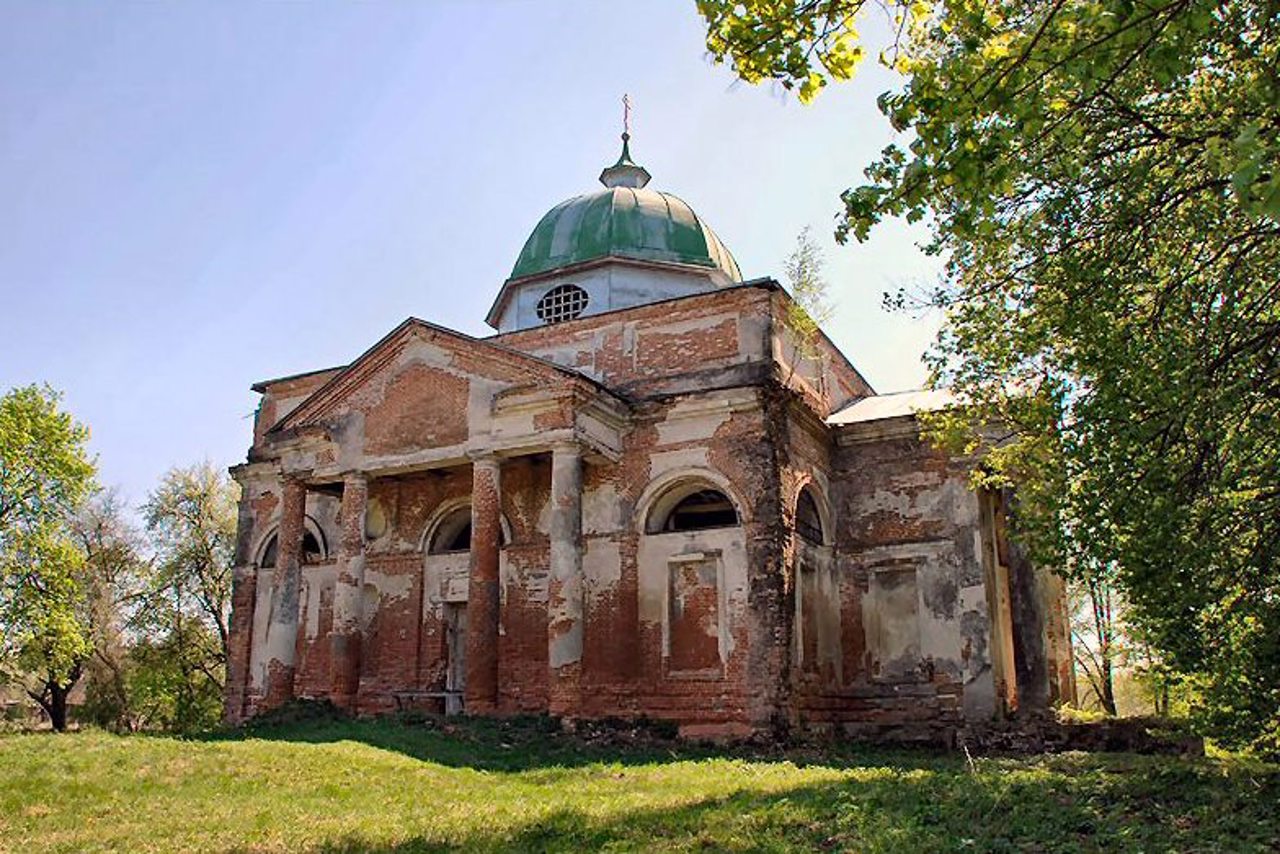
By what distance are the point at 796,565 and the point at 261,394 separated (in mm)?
13218

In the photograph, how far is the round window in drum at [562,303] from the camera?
922 inches

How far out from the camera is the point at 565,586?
1730 cm

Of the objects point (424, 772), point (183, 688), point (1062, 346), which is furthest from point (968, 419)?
Result: point (183, 688)

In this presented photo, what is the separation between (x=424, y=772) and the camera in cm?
1271

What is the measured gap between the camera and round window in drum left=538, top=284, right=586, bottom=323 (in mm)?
23422

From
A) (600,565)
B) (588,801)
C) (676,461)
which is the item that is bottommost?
(588,801)

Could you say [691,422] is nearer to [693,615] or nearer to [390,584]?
[693,615]

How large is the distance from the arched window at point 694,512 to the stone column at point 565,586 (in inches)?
65.8

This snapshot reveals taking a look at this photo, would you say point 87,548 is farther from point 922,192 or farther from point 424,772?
point 922,192

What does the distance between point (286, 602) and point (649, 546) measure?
22.9ft

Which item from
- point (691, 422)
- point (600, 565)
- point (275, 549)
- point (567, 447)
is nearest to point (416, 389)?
point (567, 447)

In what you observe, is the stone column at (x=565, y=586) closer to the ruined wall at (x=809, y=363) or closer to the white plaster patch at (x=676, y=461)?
the white plaster patch at (x=676, y=461)

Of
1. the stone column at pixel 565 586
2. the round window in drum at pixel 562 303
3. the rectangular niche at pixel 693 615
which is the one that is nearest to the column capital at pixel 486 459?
the stone column at pixel 565 586

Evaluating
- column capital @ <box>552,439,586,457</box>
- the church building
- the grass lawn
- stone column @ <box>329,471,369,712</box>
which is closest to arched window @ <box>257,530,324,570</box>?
the church building
